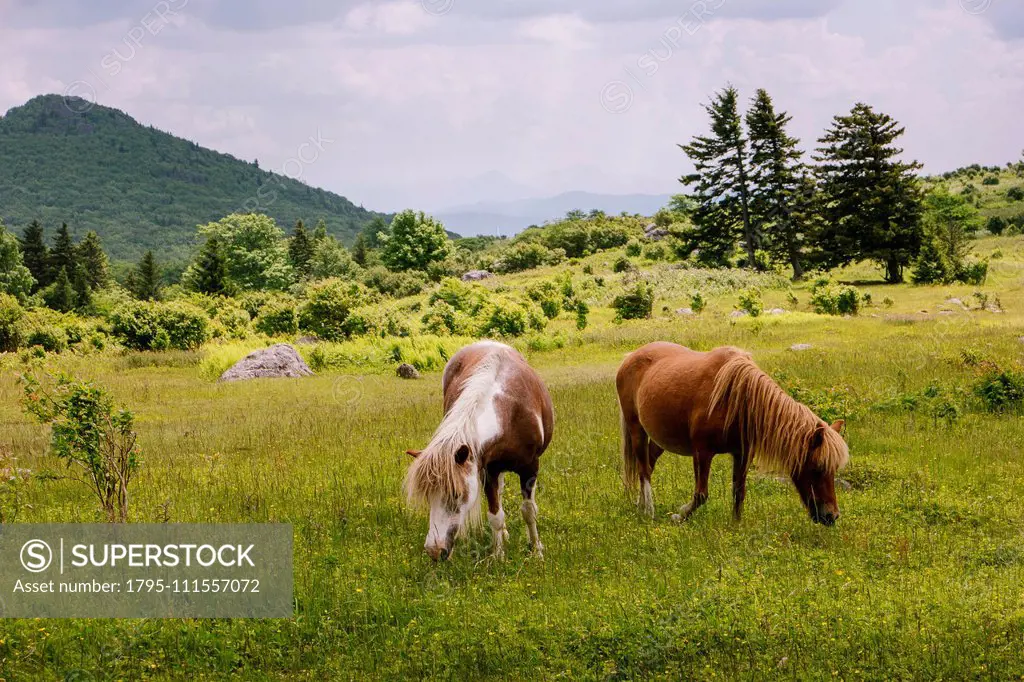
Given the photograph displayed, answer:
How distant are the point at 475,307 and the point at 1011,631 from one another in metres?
28.1

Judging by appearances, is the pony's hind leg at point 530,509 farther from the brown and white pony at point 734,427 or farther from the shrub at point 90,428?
the shrub at point 90,428

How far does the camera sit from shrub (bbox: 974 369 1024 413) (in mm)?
12828

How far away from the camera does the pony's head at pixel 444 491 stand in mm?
6236

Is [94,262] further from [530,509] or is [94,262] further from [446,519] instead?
[446,519]

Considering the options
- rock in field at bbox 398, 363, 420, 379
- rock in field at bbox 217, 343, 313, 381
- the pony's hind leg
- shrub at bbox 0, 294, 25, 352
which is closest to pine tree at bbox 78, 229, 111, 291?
shrub at bbox 0, 294, 25, 352

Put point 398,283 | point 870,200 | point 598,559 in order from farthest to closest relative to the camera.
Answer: point 398,283 → point 870,200 → point 598,559

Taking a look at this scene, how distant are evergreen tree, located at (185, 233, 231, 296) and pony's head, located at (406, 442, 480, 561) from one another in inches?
2567

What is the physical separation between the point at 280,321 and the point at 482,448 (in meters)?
27.2

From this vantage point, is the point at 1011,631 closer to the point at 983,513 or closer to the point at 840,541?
the point at 840,541

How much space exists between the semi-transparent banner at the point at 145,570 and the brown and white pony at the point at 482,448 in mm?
1575

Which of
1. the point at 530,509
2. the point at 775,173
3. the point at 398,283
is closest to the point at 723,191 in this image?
the point at 775,173

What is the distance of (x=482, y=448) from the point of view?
675cm

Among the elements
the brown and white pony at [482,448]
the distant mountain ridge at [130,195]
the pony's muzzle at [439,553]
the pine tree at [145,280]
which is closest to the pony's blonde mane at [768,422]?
the brown and white pony at [482,448]

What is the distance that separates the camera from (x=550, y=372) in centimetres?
2198
